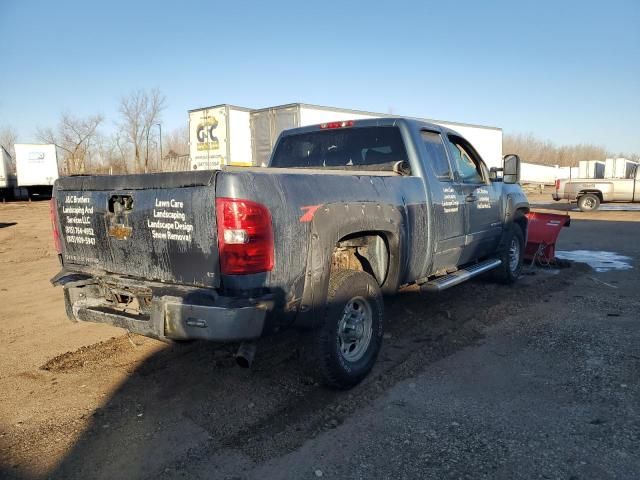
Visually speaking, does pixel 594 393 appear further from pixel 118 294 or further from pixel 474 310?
pixel 118 294

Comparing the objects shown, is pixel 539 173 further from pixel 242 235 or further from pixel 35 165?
pixel 242 235

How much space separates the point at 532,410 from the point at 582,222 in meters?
15.2

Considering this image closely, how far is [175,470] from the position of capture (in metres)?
2.70

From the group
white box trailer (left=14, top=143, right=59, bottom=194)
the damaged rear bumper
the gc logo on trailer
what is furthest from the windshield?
white box trailer (left=14, top=143, right=59, bottom=194)

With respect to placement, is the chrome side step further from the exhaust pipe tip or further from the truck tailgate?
the truck tailgate

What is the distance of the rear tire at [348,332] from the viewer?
11.2ft

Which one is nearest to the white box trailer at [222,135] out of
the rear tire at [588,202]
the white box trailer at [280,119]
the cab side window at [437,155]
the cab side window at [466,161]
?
the white box trailer at [280,119]

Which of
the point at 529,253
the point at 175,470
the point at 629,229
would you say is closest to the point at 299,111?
the point at 529,253

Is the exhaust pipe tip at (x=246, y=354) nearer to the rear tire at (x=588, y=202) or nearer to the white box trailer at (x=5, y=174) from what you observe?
the rear tire at (x=588, y=202)

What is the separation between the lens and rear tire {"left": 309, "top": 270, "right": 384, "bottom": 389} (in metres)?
3.40

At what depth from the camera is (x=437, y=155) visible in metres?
4.93

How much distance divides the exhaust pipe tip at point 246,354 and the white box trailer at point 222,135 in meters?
12.4

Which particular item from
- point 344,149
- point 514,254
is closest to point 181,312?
point 344,149

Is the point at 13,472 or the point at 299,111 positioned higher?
the point at 299,111
